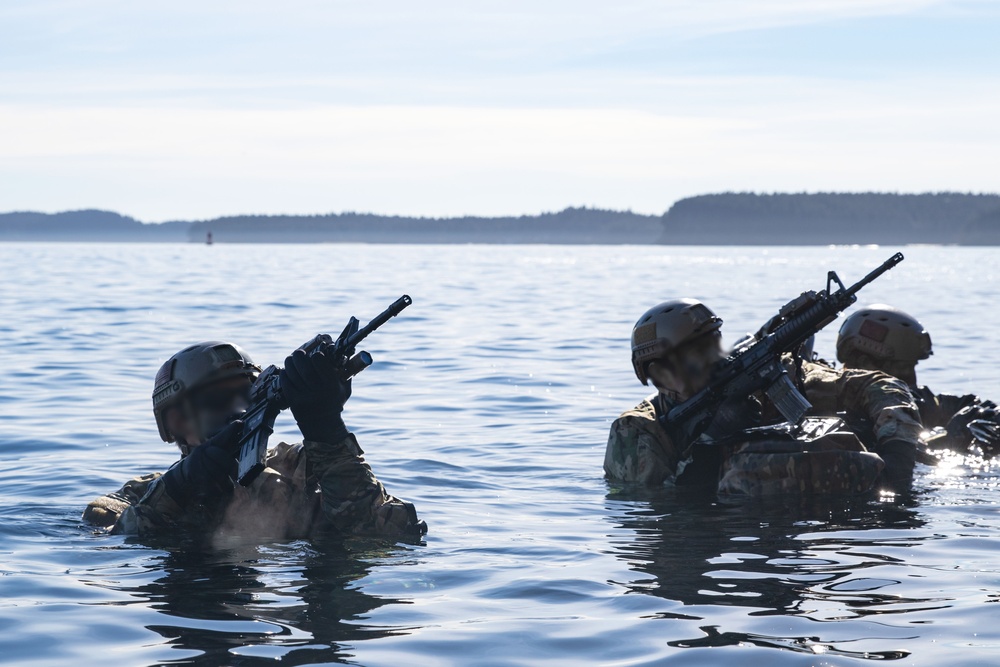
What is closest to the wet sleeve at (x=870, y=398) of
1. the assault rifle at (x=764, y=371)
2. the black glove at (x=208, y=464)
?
the assault rifle at (x=764, y=371)

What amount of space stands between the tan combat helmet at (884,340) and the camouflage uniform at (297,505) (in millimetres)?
5939

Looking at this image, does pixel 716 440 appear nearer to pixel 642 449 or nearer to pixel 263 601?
pixel 642 449

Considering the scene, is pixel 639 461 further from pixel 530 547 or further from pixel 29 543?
pixel 29 543

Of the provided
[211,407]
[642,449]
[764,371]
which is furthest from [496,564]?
[764,371]

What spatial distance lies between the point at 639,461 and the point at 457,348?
15403 millimetres

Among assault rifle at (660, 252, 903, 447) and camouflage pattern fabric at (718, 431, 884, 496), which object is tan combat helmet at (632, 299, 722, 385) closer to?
assault rifle at (660, 252, 903, 447)

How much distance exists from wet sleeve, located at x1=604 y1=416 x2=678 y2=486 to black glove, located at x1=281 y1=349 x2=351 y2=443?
369 centimetres

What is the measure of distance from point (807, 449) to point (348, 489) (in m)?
4.07

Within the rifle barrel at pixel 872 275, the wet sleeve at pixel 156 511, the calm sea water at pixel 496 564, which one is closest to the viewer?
the calm sea water at pixel 496 564

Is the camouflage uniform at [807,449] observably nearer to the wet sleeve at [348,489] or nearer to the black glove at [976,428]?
the black glove at [976,428]

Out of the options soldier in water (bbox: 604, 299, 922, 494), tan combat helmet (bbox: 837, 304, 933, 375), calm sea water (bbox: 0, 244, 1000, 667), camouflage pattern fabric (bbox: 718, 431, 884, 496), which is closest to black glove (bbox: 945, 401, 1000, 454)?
calm sea water (bbox: 0, 244, 1000, 667)

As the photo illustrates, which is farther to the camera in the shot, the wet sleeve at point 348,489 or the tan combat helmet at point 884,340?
the tan combat helmet at point 884,340

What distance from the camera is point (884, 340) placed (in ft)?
41.3

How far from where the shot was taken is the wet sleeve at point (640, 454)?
10.7 meters
